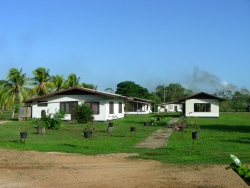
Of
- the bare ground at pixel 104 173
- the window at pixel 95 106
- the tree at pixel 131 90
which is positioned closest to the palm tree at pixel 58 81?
the window at pixel 95 106

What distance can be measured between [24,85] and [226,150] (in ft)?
104

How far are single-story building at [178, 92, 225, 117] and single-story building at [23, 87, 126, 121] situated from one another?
1130 centimetres

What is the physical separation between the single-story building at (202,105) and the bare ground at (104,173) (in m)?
31.6

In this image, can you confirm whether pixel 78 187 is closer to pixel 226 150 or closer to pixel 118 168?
pixel 118 168

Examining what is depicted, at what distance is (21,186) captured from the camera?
25.5ft

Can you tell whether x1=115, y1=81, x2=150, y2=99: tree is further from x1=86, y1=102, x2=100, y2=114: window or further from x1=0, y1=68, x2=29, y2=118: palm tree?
x1=86, y1=102, x2=100, y2=114: window

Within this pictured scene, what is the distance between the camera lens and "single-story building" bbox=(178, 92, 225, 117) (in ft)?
138

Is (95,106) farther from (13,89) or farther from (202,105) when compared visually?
(202,105)

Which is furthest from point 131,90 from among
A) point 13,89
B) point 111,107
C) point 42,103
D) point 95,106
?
point 95,106

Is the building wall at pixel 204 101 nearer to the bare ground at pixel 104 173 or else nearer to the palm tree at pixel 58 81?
the palm tree at pixel 58 81

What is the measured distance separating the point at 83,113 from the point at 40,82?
635 inches

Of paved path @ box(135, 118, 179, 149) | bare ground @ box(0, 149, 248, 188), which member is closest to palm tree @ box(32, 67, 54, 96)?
paved path @ box(135, 118, 179, 149)

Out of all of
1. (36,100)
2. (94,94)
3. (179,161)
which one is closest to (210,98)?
(94,94)

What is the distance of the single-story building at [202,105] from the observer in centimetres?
4203
